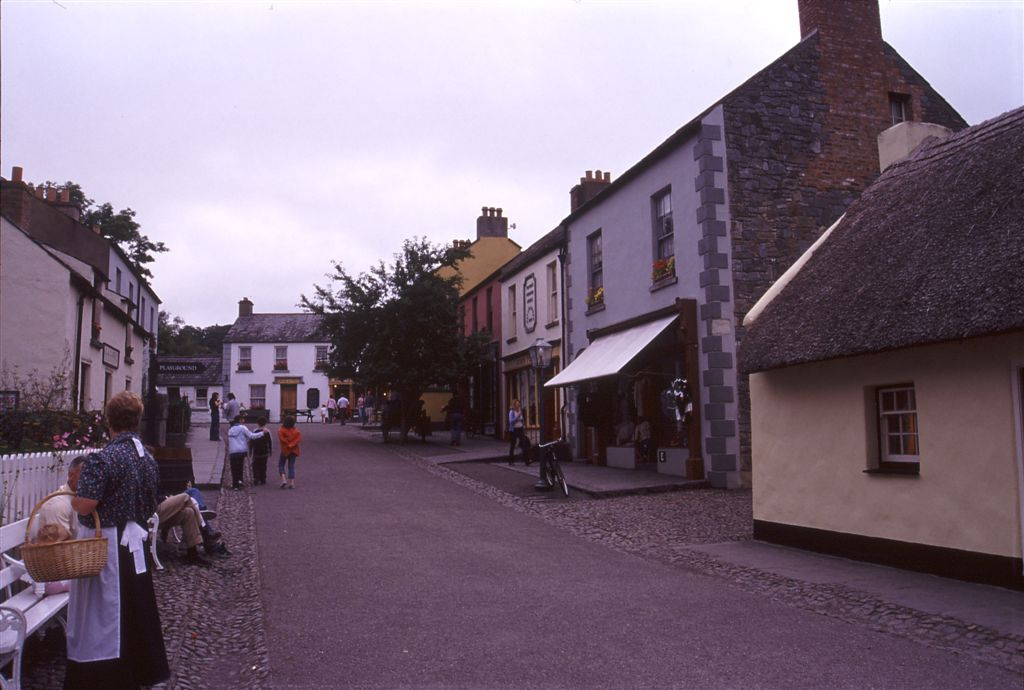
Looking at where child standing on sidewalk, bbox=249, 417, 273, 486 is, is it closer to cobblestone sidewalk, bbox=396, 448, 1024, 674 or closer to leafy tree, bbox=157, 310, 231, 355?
cobblestone sidewalk, bbox=396, 448, 1024, 674

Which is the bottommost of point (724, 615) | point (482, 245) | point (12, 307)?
point (724, 615)

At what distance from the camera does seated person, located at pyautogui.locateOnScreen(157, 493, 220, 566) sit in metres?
9.75

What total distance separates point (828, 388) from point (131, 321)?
23.9 m

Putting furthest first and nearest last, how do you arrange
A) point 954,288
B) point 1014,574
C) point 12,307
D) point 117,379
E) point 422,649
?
point 117,379 → point 12,307 → point 954,288 → point 1014,574 → point 422,649

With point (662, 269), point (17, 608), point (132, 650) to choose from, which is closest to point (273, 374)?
point (662, 269)

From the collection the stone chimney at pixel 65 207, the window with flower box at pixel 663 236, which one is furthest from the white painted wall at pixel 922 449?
the stone chimney at pixel 65 207

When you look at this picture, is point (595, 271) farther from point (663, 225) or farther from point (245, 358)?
point (245, 358)

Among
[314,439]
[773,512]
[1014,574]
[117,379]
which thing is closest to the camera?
[1014,574]

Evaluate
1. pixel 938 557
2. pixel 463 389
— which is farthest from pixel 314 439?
pixel 938 557

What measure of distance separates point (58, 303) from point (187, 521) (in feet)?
43.2

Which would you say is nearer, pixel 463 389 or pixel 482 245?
pixel 463 389

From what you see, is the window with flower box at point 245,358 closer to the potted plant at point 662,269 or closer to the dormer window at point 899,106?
the potted plant at point 662,269

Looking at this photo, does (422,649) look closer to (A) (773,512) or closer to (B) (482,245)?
Answer: (A) (773,512)

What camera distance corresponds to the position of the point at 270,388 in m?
61.2
